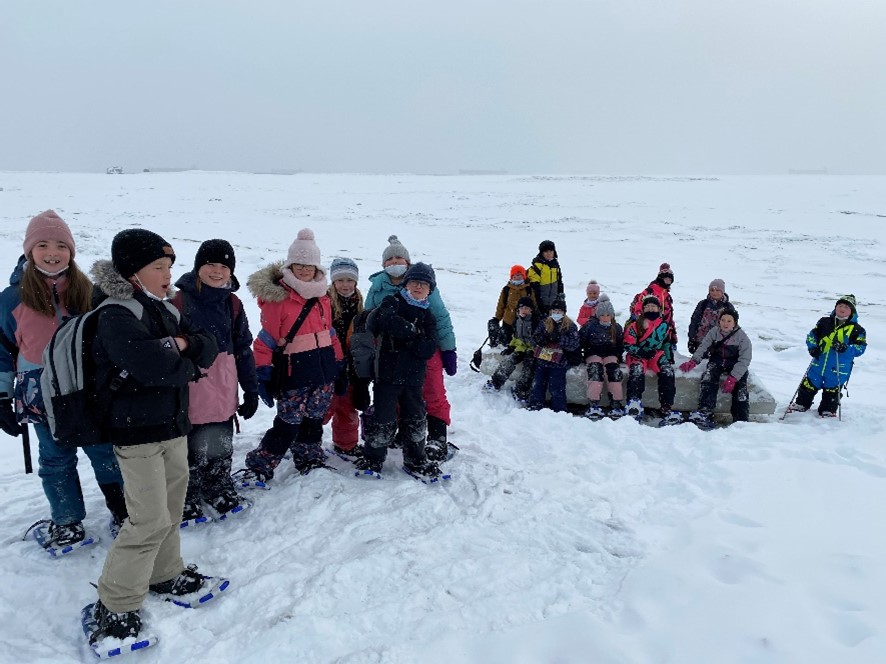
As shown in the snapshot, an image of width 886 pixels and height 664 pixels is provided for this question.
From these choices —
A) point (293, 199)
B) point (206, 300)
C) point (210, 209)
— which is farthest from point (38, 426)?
point (293, 199)

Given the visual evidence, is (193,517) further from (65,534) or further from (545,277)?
(545,277)

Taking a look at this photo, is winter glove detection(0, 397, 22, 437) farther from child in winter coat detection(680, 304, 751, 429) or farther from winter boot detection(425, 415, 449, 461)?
child in winter coat detection(680, 304, 751, 429)

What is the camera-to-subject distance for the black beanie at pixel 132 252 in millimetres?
2959

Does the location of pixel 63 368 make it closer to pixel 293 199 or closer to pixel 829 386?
pixel 829 386

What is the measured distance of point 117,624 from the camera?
3.01 m

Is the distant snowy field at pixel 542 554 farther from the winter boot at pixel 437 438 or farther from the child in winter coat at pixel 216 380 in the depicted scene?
the child in winter coat at pixel 216 380

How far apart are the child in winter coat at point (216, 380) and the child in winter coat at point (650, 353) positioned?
4650 mm

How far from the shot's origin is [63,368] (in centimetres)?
289

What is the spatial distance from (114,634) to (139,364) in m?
1.41

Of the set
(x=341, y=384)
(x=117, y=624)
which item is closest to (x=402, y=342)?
(x=341, y=384)

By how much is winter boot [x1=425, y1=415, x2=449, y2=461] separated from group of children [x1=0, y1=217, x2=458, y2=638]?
0.04ft

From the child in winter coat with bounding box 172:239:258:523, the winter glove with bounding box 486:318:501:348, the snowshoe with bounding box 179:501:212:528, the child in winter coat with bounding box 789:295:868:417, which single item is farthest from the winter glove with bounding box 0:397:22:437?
the child in winter coat with bounding box 789:295:868:417

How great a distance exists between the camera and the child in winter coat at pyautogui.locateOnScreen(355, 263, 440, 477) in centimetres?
468

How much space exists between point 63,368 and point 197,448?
53.6 inches
